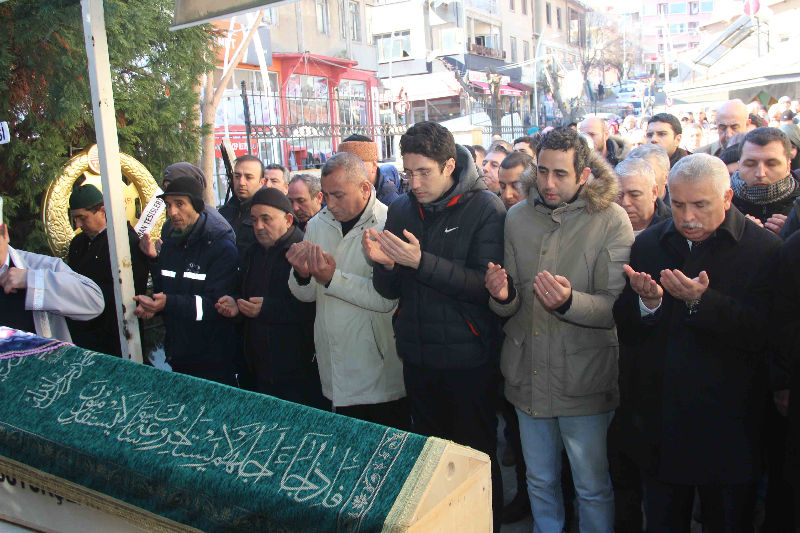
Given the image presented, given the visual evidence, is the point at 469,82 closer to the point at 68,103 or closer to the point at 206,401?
the point at 68,103

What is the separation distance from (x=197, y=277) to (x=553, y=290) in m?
2.02

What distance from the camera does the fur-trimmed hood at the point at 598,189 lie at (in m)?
2.60

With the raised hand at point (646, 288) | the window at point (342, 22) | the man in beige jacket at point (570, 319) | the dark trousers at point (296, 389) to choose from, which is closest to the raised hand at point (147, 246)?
the dark trousers at point (296, 389)

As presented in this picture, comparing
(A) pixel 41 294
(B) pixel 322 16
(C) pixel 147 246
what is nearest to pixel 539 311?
(A) pixel 41 294

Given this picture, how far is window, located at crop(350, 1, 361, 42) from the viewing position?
2306 cm

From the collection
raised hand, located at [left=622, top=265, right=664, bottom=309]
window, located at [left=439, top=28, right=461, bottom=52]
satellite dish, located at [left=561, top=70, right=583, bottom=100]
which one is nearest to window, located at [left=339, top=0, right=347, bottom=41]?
satellite dish, located at [left=561, top=70, right=583, bottom=100]

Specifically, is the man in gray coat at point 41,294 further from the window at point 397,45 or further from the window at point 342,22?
the window at point 397,45

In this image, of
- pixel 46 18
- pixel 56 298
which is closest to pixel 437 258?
pixel 56 298

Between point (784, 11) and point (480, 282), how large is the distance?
2424 cm

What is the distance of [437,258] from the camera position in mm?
2623

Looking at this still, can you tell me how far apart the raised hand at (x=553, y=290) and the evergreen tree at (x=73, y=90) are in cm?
306

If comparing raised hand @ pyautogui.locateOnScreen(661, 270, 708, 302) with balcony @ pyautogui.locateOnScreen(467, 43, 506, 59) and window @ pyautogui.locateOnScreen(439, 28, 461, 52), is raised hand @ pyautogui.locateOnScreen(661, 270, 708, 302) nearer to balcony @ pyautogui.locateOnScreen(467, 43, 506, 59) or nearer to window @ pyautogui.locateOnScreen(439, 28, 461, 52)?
window @ pyautogui.locateOnScreen(439, 28, 461, 52)

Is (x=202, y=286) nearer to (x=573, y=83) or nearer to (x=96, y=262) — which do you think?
(x=96, y=262)

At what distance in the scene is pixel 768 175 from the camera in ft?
10.4
